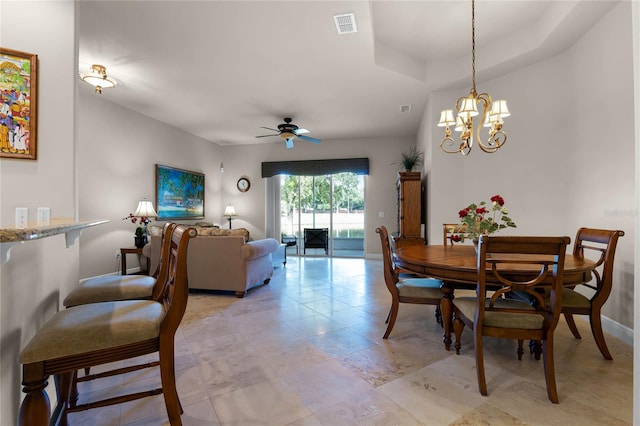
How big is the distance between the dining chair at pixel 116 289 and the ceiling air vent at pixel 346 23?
2.34m

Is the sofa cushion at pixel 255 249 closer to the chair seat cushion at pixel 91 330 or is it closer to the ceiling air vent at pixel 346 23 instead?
the chair seat cushion at pixel 91 330

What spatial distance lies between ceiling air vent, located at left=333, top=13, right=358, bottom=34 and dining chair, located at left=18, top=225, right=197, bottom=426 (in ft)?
7.92

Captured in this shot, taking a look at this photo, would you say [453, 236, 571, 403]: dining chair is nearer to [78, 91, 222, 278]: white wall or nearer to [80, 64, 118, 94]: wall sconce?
[80, 64, 118, 94]: wall sconce

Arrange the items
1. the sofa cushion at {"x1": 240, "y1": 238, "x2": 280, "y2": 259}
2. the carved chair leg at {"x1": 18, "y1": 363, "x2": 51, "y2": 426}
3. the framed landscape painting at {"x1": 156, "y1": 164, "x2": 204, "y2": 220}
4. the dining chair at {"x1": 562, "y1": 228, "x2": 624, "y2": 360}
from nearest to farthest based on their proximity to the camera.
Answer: the carved chair leg at {"x1": 18, "y1": 363, "x2": 51, "y2": 426} < the dining chair at {"x1": 562, "y1": 228, "x2": 624, "y2": 360} < the sofa cushion at {"x1": 240, "y1": 238, "x2": 280, "y2": 259} < the framed landscape painting at {"x1": 156, "y1": 164, "x2": 204, "y2": 220}

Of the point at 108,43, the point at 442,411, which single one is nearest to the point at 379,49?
the point at 108,43

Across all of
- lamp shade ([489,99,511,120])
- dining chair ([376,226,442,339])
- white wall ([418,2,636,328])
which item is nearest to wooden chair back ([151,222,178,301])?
dining chair ([376,226,442,339])

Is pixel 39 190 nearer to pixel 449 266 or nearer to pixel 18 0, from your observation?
pixel 18 0

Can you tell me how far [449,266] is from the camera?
187cm

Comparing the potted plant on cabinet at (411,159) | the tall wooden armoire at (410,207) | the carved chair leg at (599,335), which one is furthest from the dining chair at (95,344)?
the potted plant on cabinet at (411,159)

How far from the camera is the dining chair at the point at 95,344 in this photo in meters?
0.99

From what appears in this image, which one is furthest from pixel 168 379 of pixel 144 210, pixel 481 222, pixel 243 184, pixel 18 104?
pixel 243 184

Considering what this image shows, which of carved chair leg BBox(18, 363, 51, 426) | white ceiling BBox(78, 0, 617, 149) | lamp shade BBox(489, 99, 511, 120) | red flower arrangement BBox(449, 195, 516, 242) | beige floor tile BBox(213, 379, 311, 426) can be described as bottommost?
beige floor tile BBox(213, 379, 311, 426)

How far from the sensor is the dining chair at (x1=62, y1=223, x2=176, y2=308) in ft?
5.23

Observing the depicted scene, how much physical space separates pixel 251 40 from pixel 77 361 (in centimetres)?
306
